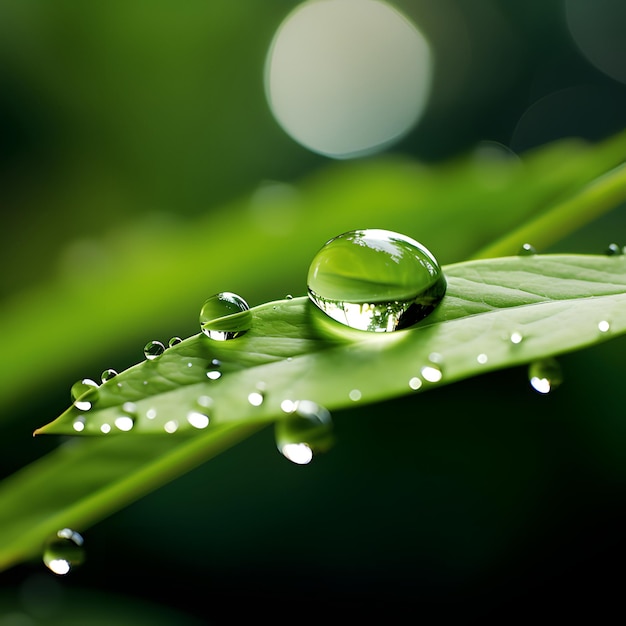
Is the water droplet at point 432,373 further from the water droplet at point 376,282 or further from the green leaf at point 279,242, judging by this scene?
the green leaf at point 279,242

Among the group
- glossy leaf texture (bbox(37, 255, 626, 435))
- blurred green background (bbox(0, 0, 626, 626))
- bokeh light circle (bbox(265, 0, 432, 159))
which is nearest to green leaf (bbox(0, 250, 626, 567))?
glossy leaf texture (bbox(37, 255, 626, 435))

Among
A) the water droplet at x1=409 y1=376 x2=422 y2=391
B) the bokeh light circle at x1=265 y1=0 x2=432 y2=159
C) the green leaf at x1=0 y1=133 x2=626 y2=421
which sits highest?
the bokeh light circle at x1=265 y1=0 x2=432 y2=159

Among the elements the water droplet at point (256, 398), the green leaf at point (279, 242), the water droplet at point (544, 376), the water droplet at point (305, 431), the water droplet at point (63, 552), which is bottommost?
the water droplet at point (63, 552)

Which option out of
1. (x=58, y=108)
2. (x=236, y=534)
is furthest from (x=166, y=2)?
(x=236, y=534)

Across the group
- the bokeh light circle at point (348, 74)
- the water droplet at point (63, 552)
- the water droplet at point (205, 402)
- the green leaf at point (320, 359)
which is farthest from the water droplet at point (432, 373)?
the bokeh light circle at point (348, 74)

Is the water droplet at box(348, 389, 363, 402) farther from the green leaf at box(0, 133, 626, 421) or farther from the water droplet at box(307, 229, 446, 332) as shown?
the green leaf at box(0, 133, 626, 421)

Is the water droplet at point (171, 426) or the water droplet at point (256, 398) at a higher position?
the water droplet at point (256, 398)
